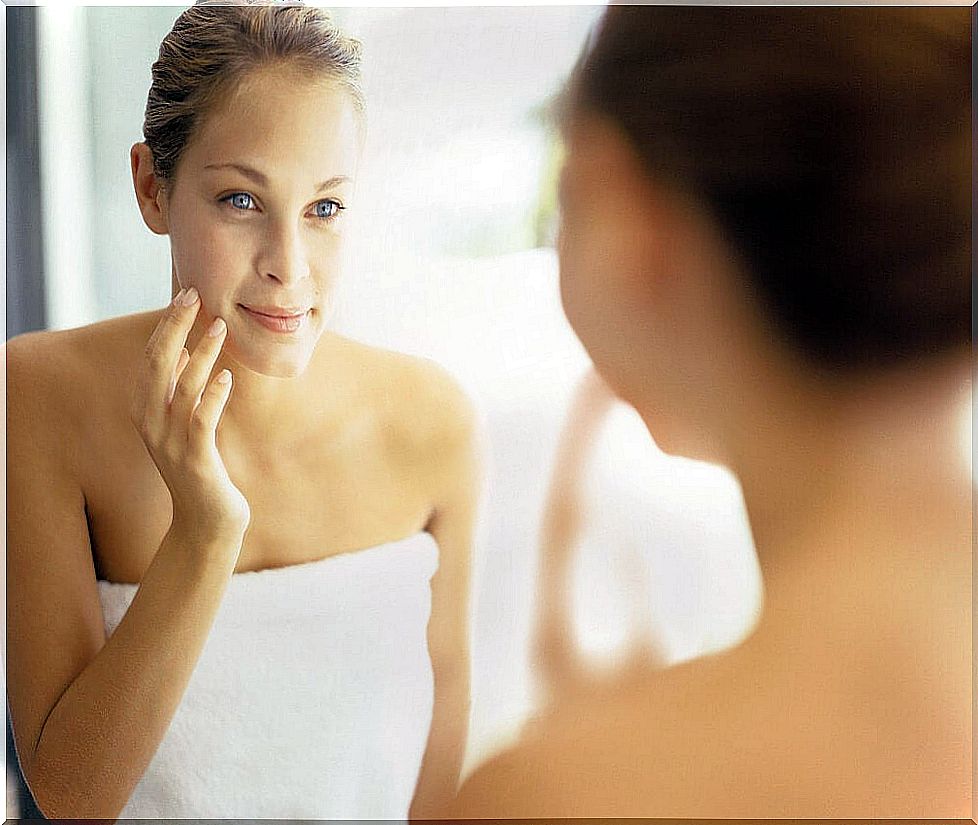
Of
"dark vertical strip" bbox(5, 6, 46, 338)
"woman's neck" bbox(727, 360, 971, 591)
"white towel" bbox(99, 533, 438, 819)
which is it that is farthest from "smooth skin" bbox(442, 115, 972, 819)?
"dark vertical strip" bbox(5, 6, 46, 338)

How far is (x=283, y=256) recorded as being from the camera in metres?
1.13

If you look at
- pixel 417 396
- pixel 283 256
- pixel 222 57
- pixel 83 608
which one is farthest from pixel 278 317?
pixel 83 608

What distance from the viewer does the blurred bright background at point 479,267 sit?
1.16 metres

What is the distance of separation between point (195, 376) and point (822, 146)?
0.76m

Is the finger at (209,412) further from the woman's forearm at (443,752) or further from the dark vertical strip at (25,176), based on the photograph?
the woman's forearm at (443,752)

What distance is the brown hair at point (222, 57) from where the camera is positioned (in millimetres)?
1119

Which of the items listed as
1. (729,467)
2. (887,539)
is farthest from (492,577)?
(887,539)

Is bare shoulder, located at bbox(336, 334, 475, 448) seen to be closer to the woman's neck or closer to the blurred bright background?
the blurred bright background

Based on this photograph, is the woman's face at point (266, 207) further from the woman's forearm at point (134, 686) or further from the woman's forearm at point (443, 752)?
the woman's forearm at point (443, 752)

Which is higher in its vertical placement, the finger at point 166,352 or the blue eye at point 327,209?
the blue eye at point 327,209

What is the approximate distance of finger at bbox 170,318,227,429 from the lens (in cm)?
113

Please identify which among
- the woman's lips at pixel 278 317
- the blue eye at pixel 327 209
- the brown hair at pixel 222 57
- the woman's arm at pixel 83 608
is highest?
the brown hair at pixel 222 57

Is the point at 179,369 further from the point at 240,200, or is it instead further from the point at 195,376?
the point at 240,200

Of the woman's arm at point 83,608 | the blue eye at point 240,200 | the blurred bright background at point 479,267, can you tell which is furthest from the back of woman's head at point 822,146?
the woman's arm at point 83,608
